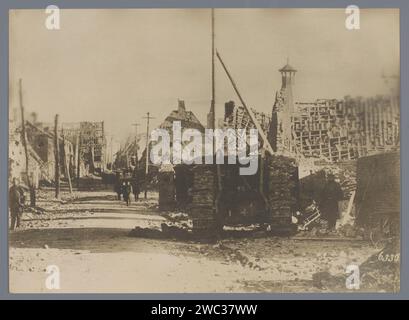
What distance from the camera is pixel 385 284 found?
5.79 meters

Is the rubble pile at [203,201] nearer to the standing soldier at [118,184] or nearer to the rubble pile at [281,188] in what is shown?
the rubble pile at [281,188]

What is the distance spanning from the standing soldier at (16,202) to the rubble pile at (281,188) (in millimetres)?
1875

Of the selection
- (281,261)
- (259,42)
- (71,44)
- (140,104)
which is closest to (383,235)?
(281,261)

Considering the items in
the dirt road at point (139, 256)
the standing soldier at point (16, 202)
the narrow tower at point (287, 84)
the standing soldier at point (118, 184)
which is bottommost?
the dirt road at point (139, 256)

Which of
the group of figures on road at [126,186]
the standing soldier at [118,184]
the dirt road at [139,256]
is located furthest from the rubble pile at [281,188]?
the standing soldier at [118,184]

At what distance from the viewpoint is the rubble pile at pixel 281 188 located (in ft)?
19.0

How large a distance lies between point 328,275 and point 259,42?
5.98 feet

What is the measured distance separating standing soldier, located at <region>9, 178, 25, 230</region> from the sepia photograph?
0.01m

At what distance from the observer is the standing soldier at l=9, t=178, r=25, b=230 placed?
579 cm

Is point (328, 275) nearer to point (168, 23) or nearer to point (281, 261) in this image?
point (281, 261)

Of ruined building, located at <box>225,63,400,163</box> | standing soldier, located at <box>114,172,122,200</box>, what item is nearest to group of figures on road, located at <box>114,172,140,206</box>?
standing soldier, located at <box>114,172,122,200</box>

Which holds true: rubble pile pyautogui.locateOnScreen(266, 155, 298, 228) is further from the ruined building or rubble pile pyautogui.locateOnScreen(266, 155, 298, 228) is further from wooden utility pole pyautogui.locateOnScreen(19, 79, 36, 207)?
wooden utility pole pyautogui.locateOnScreen(19, 79, 36, 207)
